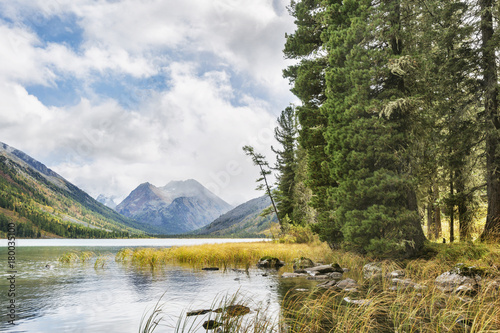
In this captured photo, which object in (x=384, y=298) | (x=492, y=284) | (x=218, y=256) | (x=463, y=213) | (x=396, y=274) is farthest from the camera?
(x=218, y=256)

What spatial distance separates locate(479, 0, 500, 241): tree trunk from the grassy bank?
2.14 meters

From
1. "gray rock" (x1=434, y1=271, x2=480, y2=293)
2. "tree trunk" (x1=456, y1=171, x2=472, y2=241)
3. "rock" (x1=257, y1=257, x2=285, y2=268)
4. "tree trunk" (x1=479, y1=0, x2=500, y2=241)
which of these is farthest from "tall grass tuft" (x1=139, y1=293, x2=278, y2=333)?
"tree trunk" (x1=456, y1=171, x2=472, y2=241)

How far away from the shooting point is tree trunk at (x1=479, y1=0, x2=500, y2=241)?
553 inches

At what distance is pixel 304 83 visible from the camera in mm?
22562

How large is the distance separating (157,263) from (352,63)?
18475 millimetres

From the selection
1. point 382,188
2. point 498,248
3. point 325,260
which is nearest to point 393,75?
point 382,188

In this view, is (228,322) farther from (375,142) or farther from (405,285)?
(375,142)

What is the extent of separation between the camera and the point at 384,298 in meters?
6.61

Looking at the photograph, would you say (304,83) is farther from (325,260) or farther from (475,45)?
(325,260)

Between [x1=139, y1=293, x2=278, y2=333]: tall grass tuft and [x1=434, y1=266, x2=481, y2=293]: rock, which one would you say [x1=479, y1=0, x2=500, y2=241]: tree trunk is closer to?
[x1=434, y1=266, x2=481, y2=293]: rock

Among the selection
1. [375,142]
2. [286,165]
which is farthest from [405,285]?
[286,165]

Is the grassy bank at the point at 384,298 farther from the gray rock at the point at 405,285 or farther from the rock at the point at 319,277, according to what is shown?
the rock at the point at 319,277

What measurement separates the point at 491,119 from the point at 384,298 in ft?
38.7

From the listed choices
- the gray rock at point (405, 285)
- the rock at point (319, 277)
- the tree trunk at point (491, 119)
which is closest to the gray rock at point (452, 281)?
the gray rock at point (405, 285)
